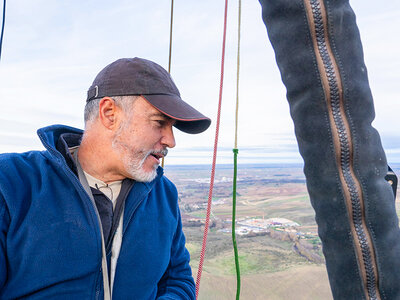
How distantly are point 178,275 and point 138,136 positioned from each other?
1.55 ft

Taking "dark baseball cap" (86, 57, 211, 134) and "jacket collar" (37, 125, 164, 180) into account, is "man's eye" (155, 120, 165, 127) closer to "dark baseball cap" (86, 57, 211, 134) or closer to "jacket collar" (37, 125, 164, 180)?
"dark baseball cap" (86, 57, 211, 134)

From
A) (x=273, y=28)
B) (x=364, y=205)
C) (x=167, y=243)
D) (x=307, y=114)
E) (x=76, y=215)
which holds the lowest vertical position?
(x=167, y=243)

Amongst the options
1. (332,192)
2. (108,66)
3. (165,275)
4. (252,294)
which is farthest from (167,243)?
(252,294)

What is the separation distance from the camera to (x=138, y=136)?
102 centimetres

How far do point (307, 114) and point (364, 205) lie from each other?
13 cm

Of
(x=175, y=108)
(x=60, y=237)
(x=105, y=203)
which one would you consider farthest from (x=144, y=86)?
(x=60, y=237)

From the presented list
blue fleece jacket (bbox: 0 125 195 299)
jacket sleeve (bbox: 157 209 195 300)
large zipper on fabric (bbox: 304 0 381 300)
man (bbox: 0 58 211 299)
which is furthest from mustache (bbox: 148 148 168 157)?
large zipper on fabric (bbox: 304 0 381 300)

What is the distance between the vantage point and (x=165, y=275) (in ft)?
3.68

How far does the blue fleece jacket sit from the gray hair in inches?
4.6

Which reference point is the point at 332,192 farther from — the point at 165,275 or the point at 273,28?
the point at 165,275

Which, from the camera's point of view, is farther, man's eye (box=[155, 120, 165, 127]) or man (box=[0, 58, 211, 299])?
man's eye (box=[155, 120, 165, 127])

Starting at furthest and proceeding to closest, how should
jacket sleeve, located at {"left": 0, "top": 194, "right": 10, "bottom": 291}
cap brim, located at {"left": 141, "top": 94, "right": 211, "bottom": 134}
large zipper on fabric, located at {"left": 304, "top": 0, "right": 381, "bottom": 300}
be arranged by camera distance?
1. cap brim, located at {"left": 141, "top": 94, "right": 211, "bottom": 134}
2. jacket sleeve, located at {"left": 0, "top": 194, "right": 10, "bottom": 291}
3. large zipper on fabric, located at {"left": 304, "top": 0, "right": 381, "bottom": 300}

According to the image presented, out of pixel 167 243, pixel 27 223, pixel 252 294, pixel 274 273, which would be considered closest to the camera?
pixel 27 223

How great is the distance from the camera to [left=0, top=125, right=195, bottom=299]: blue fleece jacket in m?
0.85
